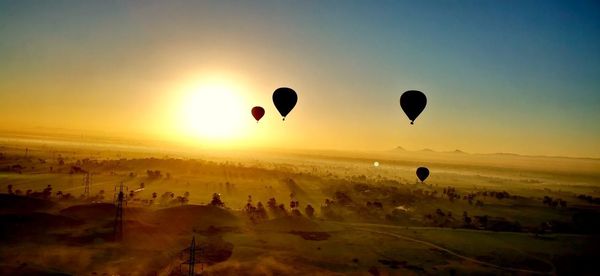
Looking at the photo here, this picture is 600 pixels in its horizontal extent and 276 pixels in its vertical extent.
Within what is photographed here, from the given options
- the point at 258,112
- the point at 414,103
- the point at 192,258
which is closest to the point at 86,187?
the point at 258,112

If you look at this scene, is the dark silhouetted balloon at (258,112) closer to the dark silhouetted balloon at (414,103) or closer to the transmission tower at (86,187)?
the dark silhouetted balloon at (414,103)

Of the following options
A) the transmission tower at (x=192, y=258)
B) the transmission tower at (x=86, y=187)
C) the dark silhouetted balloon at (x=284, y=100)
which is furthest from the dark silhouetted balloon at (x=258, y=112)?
the transmission tower at (x=86, y=187)

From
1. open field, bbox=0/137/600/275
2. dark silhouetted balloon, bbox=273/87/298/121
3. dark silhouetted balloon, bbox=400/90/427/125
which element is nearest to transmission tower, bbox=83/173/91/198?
open field, bbox=0/137/600/275

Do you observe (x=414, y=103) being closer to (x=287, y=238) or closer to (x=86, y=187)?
(x=287, y=238)

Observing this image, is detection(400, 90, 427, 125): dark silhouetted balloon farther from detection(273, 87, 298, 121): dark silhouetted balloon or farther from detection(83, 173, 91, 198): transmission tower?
detection(83, 173, 91, 198): transmission tower

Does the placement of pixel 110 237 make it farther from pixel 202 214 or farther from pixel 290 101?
pixel 290 101

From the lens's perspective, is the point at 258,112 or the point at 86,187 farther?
the point at 86,187
